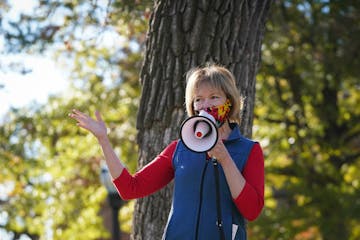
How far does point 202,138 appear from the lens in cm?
331

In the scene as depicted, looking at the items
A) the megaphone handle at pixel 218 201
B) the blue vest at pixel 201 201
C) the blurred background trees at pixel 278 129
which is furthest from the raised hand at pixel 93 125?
the blurred background trees at pixel 278 129

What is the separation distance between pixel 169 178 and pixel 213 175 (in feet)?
1.33

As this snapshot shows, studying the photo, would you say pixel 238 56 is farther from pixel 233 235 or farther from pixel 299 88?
pixel 299 88

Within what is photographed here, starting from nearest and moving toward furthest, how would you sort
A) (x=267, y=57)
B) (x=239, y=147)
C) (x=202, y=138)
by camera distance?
(x=202, y=138) → (x=239, y=147) → (x=267, y=57)

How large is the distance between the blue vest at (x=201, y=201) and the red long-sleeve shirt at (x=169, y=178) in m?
0.05

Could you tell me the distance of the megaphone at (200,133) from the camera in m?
3.29

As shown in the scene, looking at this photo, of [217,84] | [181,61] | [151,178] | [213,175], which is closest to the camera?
[213,175]

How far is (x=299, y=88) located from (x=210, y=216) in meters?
12.3

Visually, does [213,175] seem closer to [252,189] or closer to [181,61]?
[252,189]

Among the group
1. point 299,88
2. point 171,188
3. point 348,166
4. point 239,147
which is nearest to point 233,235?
point 239,147

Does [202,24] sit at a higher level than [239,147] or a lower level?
higher

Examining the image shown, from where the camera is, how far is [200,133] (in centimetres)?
330

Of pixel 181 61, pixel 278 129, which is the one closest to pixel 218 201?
pixel 181 61

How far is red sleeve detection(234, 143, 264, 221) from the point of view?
3.38 meters
